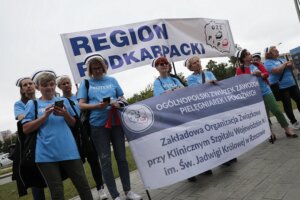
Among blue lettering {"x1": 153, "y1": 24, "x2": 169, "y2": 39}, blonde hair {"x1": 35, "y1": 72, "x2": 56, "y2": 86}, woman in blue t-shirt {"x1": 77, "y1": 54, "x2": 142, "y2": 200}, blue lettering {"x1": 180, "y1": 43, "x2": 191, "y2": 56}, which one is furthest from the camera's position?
blue lettering {"x1": 180, "y1": 43, "x2": 191, "y2": 56}

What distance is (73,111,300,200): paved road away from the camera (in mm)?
3369

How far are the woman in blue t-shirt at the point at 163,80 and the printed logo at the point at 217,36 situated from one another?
267 centimetres

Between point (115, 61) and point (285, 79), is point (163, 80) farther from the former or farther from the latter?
point (285, 79)

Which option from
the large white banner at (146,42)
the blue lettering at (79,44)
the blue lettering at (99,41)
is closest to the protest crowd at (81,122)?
the blue lettering at (79,44)

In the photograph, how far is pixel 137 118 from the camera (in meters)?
3.94

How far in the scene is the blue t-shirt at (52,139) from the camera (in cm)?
311

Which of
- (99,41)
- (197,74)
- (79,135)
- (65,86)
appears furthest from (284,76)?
(79,135)

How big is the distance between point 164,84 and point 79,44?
5.84 ft

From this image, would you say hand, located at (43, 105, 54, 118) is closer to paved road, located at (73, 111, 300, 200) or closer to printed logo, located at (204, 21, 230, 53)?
paved road, located at (73, 111, 300, 200)

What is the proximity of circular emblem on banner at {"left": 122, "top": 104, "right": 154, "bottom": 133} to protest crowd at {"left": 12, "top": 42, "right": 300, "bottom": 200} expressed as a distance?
142mm

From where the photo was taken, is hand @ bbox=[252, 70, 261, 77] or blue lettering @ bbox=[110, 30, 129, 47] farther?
blue lettering @ bbox=[110, 30, 129, 47]

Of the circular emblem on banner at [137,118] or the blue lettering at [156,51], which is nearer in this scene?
the circular emblem on banner at [137,118]

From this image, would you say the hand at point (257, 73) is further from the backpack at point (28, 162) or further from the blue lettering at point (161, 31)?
the backpack at point (28, 162)

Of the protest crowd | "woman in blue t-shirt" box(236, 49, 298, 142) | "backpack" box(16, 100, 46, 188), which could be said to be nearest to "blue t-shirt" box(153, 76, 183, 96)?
the protest crowd
